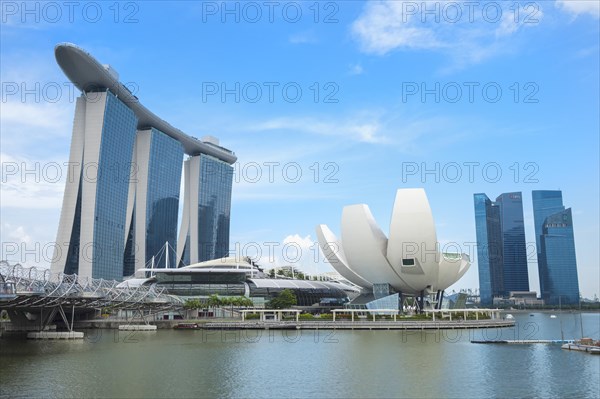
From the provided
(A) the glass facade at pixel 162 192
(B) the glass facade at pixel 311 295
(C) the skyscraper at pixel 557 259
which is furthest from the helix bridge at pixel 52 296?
(C) the skyscraper at pixel 557 259

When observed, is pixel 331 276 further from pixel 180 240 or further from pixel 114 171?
pixel 114 171

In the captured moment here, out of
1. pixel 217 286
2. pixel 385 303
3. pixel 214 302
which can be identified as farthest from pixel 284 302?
pixel 385 303

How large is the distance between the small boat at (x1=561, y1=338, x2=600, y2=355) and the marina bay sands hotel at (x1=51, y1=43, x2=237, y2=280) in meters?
68.0

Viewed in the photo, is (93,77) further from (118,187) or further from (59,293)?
(59,293)

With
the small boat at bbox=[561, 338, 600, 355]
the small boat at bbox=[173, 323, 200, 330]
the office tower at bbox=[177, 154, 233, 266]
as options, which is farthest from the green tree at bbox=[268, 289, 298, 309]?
the office tower at bbox=[177, 154, 233, 266]

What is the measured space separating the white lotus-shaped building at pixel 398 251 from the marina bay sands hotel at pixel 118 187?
38.2 metres

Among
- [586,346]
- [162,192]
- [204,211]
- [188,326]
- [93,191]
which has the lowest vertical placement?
[586,346]

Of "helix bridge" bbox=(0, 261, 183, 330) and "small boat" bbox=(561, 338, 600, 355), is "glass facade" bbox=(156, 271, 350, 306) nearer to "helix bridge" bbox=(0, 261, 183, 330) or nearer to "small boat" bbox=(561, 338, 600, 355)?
"helix bridge" bbox=(0, 261, 183, 330)

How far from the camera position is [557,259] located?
172 m

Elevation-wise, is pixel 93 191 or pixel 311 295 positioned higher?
pixel 93 191

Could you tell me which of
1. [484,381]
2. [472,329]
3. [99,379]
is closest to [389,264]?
[472,329]

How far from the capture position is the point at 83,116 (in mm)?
89562

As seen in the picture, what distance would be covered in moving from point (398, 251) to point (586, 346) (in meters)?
26.4

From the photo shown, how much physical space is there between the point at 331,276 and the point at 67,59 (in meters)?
Result: 60.2
